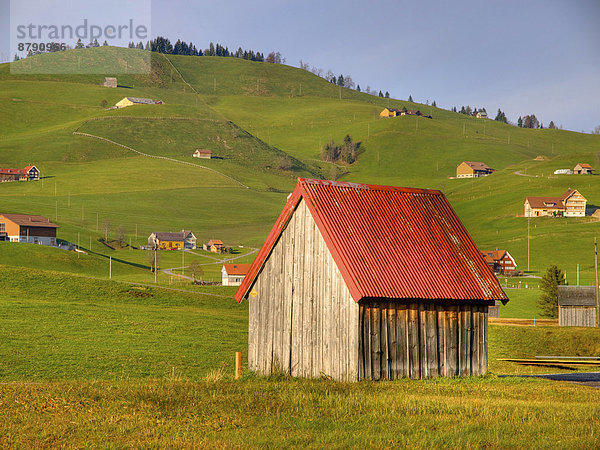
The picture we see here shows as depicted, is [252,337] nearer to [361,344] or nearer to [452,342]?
[361,344]

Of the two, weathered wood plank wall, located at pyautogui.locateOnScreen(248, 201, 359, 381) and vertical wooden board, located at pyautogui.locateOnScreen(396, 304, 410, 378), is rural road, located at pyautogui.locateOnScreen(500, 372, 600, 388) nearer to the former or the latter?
vertical wooden board, located at pyautogui.locateOnScreen(396, 304, 410, 378)

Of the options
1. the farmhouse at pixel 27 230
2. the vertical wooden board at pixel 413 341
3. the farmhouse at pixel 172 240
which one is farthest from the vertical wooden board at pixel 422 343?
the farmhouse at pixel 172 240

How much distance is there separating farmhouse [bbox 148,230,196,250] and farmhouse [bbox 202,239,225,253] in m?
3.69

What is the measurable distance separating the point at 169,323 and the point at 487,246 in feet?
361

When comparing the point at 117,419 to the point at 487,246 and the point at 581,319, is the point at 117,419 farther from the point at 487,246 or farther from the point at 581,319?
the point at 487,246

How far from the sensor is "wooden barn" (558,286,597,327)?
216 feet

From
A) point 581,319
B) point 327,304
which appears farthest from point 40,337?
point 581,319

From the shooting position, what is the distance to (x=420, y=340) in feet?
74.7

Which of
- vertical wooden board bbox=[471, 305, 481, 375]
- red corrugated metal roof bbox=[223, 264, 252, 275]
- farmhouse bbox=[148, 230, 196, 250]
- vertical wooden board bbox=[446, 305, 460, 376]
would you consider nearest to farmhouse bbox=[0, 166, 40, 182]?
farmhouse bbox=[148, 230, 196, 250]

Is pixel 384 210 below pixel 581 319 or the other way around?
the other way around

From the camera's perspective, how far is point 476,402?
17.4 m

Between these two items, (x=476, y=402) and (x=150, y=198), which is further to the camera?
(x=150, y=198)

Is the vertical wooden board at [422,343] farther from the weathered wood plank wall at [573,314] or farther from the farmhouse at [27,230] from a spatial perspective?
the farmhouse at [27,230]

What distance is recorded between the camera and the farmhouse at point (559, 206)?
164250mm
